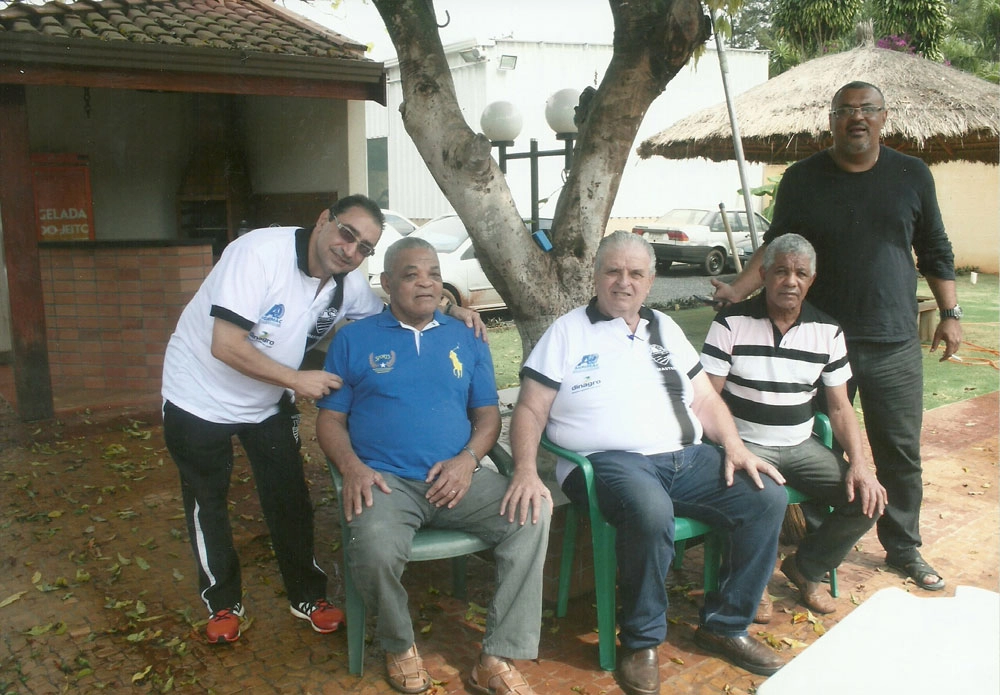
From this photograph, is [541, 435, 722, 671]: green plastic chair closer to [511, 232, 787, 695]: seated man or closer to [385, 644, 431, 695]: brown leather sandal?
[511, 232, 787, 695]: seated man

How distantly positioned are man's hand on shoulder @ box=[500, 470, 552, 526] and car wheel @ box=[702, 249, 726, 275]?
16.4 meters

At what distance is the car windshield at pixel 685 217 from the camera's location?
19234 millimetres

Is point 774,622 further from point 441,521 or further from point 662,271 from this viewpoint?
point 662,271

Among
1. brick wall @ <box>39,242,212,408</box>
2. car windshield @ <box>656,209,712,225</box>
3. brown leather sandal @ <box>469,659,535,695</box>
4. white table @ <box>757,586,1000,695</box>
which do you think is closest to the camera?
white table @ <box>757,586,1000,695</box>

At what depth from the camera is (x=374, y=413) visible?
315 cm

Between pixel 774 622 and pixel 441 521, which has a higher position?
pixel 441 521

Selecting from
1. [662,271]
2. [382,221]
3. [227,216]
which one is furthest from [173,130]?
[662,271]

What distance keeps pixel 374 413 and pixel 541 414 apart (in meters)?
0.62

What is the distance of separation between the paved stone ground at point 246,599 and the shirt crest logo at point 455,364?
102 cm

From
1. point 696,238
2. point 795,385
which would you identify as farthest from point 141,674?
point 696,238

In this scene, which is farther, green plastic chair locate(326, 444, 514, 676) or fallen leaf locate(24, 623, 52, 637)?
fallen leaf locate(24, 623, 52, 637)

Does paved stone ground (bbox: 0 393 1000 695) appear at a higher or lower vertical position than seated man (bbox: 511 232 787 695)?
lower

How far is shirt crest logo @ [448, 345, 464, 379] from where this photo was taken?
326cm

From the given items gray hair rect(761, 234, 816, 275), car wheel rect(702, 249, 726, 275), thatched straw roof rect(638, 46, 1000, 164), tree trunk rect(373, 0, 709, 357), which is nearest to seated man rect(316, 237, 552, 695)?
tree trunk rect(373, 0, 709, 357)
